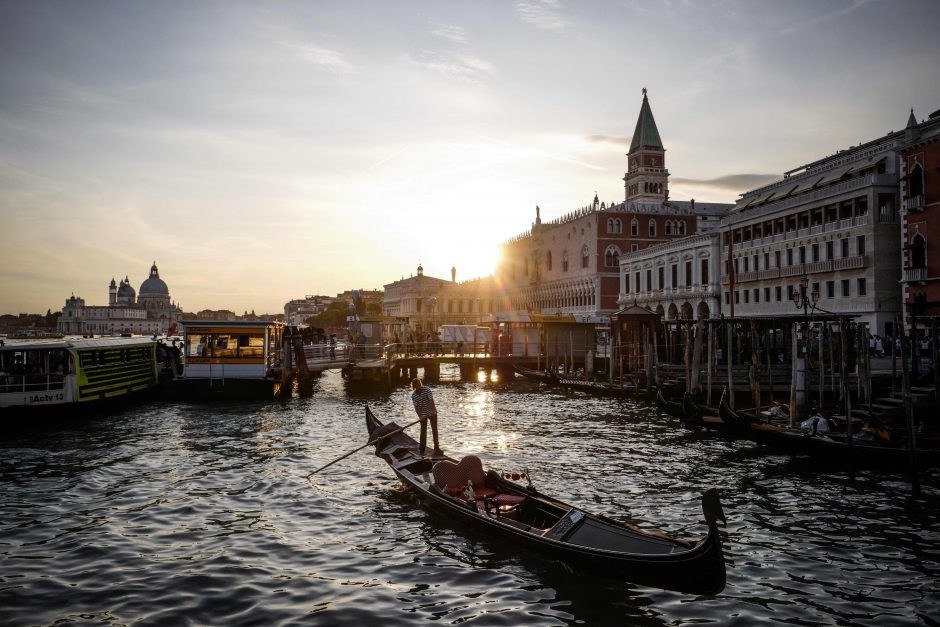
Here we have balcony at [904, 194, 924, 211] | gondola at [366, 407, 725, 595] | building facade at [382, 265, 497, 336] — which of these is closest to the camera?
gondola at [366, 407, 725, 595]

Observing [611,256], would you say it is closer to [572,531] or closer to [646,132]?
[646,132]

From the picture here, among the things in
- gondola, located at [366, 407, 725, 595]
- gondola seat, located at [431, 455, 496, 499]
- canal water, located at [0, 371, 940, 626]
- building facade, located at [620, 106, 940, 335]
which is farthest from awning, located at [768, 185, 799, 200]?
gondola, located at [366, 407, 725, 595]

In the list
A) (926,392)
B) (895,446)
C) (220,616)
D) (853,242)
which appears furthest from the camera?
(853,242)

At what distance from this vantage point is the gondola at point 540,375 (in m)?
36.2

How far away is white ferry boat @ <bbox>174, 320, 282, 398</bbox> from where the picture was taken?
94.7ft

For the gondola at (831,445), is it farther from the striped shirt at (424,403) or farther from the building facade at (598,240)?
the building facade at (598,240)

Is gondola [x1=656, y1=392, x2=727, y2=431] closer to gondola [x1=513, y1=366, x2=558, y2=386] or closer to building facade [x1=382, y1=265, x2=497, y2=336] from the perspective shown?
gondola [x1=513, y1=366, x2=558, y2=386]

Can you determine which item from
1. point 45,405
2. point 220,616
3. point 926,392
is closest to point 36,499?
point 220,616

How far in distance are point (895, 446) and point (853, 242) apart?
24442 mm

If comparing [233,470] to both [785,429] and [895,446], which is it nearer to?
[785,429]

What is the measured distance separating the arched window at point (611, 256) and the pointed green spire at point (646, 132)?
2404 cm

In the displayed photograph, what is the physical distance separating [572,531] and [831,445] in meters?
9.43

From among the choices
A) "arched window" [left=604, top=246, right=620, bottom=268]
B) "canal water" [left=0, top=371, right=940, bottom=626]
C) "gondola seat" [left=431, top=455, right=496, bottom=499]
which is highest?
"arched window" [left=604, top=246, right=620, bottom=268]

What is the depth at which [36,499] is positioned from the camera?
522 inches
